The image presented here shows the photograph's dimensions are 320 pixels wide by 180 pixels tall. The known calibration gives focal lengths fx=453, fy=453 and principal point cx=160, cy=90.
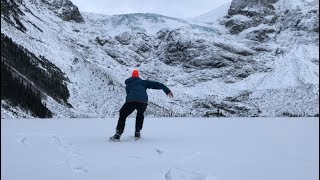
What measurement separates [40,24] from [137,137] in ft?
458

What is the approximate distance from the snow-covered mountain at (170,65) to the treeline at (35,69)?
3.39 metres

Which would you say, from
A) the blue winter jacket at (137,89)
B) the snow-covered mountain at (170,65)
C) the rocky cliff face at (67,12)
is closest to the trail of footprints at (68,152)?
the blue winter jacket at (137,89)

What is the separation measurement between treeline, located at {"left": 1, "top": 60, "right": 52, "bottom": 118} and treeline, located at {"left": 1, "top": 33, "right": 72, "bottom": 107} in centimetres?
764

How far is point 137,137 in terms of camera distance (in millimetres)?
11859

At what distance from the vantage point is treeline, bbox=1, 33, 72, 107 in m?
93.8

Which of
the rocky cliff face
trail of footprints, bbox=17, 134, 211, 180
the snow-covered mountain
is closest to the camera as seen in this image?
trail of footprints, bbox=17, 134, 211, 180

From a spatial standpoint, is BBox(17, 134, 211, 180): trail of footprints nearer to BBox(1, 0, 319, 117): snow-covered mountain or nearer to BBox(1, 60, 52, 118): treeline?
BBox(1, 0, 319, 117): snow-covered mountain

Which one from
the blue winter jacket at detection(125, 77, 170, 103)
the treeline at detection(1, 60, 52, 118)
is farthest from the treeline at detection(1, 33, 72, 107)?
the blue winter jacket at detection(125, 77, 170, 103)

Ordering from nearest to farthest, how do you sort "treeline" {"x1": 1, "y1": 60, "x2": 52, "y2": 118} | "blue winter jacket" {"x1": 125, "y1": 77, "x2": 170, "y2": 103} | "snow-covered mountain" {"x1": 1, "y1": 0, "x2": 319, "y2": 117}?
"blue winter jacket" {"x1": 125, "y1": 77, "x2": 170, "y2": 103}, "treeline" {"x1": 1, "y1": 60, "x2": 52, "y2": 118}, "snow-covered mountain" {"x1": 1, "y1": 0, "x2": 319, "y2": 117}

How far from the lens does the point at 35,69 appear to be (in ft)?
326

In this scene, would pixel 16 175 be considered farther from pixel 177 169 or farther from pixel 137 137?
pixel 137 137

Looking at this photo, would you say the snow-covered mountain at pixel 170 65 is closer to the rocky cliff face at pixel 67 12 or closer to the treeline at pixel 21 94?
the rocky cliff face at pixel 67 12

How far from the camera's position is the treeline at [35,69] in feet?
308

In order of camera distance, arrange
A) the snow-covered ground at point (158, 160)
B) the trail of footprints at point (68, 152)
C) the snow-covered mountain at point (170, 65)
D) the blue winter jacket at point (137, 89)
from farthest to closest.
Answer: the snow-covered mountain at point (170, 65)
the blue winter jacket at point (137, 89)
the trail of footprints at point (68, 152)
the snow-covered ground at point (158, 160)
